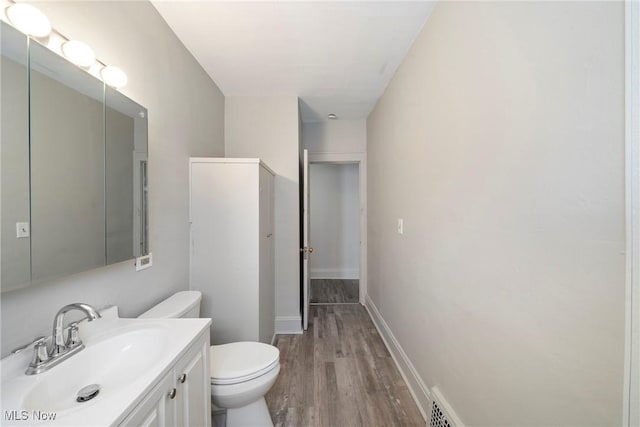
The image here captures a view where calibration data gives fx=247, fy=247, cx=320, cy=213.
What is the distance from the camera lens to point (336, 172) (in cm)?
467

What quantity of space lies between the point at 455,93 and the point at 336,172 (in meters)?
3.51

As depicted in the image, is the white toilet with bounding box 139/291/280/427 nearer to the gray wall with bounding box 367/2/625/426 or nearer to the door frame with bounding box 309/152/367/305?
the gray wall with bounding box 367/2/625/426

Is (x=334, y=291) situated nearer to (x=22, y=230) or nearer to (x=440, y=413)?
(x=440, y=413)

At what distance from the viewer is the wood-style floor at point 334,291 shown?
140 inches

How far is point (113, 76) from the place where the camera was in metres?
1.09

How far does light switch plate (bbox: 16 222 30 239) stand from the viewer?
0.74 meters

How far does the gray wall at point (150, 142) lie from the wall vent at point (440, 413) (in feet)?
5.36

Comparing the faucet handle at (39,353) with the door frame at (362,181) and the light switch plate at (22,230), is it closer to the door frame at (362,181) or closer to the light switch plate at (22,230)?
the light switch plate at (22,230)

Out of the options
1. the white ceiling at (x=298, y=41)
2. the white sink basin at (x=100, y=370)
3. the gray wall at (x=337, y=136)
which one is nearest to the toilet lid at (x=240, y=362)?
the white sink basin at (x=100, y=370)

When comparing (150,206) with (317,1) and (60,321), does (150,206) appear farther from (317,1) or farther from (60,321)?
(317,1)

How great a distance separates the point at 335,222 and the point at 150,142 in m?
3.58

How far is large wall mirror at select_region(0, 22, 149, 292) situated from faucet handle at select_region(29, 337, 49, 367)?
183 millimetres

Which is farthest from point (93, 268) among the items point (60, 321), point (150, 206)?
point (150, 206)

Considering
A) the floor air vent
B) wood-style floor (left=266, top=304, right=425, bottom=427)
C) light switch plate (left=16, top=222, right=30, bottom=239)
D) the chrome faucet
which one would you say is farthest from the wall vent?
light switch plate (left=16, top=222, right=30, bottom=239)
